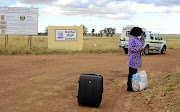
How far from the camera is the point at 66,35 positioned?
A: 22.3 m

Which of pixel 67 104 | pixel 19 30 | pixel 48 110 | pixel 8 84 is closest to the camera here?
pixel 48 110

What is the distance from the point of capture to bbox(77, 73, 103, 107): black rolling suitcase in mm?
5594

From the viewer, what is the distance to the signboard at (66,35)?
73.1ft

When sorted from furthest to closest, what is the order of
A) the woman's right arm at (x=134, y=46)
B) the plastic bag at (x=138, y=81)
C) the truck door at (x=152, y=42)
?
the truck door at (x=152, y=42) < the plastic bag at (x=138, y=81) < the woman's right arm at (x=134, y=46)

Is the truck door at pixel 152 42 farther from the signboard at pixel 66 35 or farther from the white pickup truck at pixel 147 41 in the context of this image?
the signboard at pixel 66 35

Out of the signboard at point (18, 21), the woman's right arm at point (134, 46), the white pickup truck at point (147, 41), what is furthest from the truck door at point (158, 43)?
the woman's right arm at point (134, 46)

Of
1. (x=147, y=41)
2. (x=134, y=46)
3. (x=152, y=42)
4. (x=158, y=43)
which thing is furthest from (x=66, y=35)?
(x=134, y=46)

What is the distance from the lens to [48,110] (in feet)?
18.1

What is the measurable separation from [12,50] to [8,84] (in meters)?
11.4

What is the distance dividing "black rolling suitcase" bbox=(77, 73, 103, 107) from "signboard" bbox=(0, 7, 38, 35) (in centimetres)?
1664

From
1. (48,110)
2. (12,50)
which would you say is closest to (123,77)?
(48,110)

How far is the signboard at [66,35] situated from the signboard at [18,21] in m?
2.10

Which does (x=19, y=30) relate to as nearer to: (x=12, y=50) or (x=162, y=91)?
(x=12, y=50)

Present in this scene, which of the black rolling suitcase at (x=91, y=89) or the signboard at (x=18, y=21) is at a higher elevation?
the signboard at (x=18, y=21)
